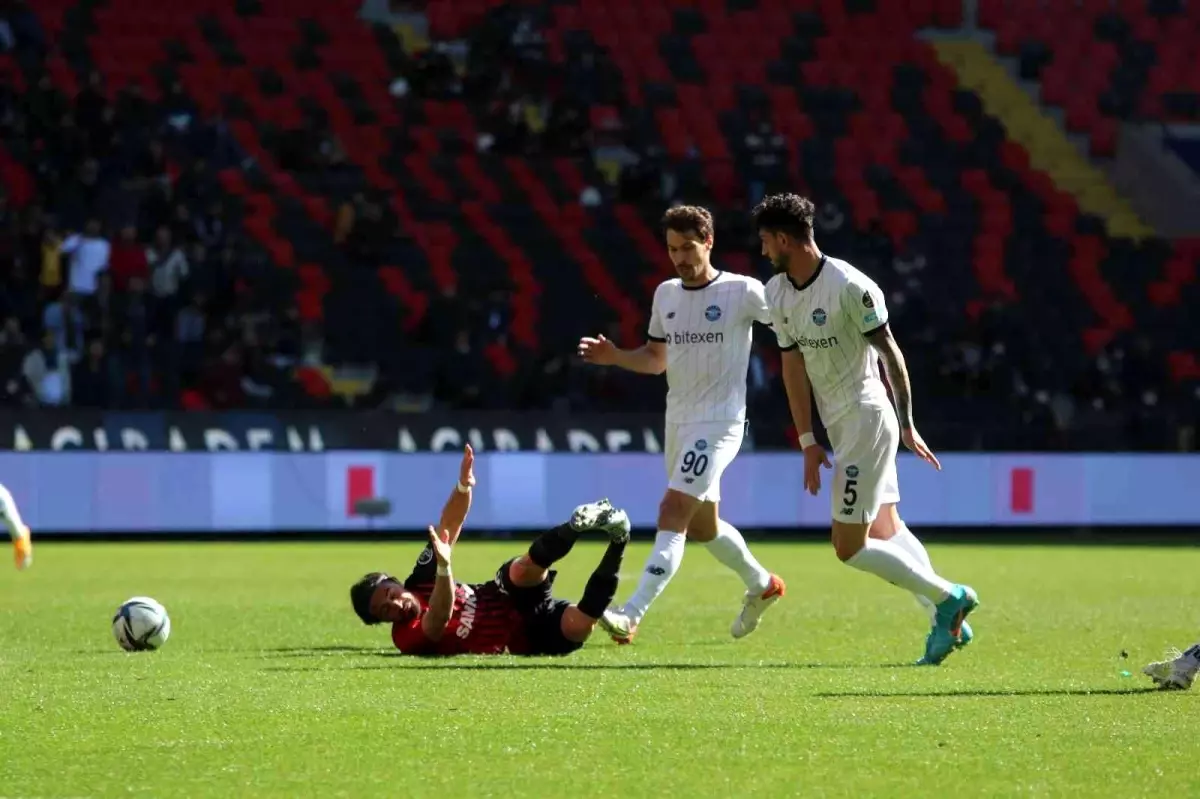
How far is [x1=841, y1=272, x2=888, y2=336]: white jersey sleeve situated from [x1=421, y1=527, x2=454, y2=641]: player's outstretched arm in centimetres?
215

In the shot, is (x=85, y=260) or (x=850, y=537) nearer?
(x=850, y=537)

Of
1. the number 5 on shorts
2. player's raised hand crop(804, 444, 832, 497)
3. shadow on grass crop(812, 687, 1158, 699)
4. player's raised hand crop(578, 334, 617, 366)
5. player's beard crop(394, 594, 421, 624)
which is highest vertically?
player's raised hand crop(578, 334, 617, 366)

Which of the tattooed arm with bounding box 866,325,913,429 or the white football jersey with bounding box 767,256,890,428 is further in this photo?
the white football jersey with bounding box 767,256,890,428

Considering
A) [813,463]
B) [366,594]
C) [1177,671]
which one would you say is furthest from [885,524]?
[366,594]

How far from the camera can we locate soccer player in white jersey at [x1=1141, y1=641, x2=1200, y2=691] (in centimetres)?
819

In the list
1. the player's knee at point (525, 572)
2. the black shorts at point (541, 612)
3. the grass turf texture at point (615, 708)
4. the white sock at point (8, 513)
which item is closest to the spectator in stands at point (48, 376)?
the grass turf texture at point (615, 708)

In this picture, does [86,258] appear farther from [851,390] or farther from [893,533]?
[851,390]

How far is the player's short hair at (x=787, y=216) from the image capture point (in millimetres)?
9289

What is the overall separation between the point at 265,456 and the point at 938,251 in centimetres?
1032

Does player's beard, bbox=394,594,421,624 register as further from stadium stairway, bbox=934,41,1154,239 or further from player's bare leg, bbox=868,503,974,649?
stadium stairway, bbox=934,41,1154,239

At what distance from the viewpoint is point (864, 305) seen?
30.3ft

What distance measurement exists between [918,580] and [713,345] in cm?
189

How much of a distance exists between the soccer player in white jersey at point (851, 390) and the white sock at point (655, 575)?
110 centimetres

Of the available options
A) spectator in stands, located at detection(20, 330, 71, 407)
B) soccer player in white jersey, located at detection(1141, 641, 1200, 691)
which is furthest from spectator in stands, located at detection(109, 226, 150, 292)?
soccer player in white jersey, located at detection(1141, 641, 1200, 691)
